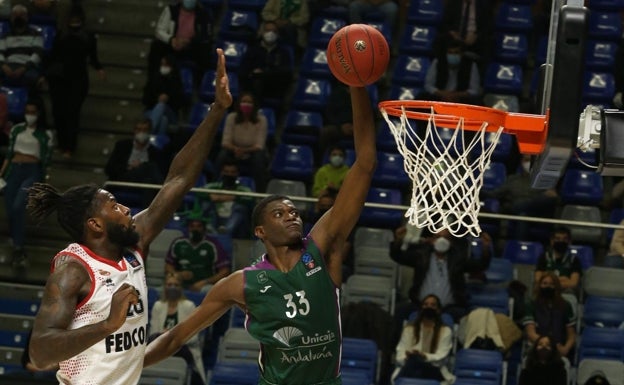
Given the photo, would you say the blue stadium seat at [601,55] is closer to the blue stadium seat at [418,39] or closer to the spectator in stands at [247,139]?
the blue stadium seat at [418,39]

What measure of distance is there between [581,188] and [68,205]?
8.33 metres

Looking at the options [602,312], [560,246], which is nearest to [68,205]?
[560,246]

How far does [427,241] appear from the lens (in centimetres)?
1128

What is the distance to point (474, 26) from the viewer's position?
14781 mm

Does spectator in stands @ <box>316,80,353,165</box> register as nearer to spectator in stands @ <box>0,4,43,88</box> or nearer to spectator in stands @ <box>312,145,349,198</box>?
spectator in stands @ <box>312,145,349,198</box>

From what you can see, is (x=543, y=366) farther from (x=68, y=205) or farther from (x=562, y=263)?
(x=68, y=205)

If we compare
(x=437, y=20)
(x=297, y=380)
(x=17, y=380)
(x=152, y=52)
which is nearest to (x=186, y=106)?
(x=152, y=52)

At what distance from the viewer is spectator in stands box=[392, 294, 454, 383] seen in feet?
35.3

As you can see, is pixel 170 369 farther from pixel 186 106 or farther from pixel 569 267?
pixel 186 106

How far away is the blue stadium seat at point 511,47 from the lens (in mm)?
14914

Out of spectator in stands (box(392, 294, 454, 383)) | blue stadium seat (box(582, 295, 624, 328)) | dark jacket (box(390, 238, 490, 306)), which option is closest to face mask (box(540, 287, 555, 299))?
blue stadium seat (box(582, 295, 624, 328))

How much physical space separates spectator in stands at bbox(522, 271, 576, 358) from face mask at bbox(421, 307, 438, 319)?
0.82m

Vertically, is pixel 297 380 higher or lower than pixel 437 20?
lower

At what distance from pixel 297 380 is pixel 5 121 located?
901 cm
